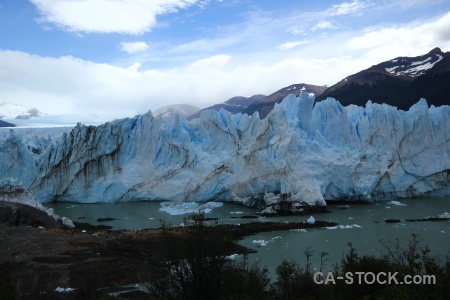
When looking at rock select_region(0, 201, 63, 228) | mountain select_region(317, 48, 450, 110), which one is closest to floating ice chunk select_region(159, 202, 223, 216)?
rock select_region(0, 201, 63, 228)

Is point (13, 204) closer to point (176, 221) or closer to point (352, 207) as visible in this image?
point (176, 221)

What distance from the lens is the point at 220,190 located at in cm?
2106

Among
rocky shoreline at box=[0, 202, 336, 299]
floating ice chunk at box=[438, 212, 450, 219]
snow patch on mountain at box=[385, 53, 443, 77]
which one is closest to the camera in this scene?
rocky shoreline at box=[0, 202, 336, 299]

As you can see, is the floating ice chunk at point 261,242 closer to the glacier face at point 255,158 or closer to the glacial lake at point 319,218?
the glacial lake at point 319,218

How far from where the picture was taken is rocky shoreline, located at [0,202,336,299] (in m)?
8.31

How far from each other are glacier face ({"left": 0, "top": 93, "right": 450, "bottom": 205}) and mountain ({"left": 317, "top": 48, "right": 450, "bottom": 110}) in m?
12.9

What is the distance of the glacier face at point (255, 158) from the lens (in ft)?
65.3

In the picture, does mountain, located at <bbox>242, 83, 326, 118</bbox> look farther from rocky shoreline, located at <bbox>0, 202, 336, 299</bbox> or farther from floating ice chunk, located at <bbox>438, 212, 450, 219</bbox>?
rocky shoreline, located at <bbox>0, 202, 336, 299</bbox>

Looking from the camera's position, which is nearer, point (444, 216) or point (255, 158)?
point (444, 216)

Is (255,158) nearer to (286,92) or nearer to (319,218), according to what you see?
(319,218)

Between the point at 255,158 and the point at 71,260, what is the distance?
12179 millimetres

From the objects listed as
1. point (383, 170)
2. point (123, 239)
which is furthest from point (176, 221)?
point (383, 170)

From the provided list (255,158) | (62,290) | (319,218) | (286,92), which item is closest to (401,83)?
(286,92)

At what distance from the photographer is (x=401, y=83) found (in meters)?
44.6
